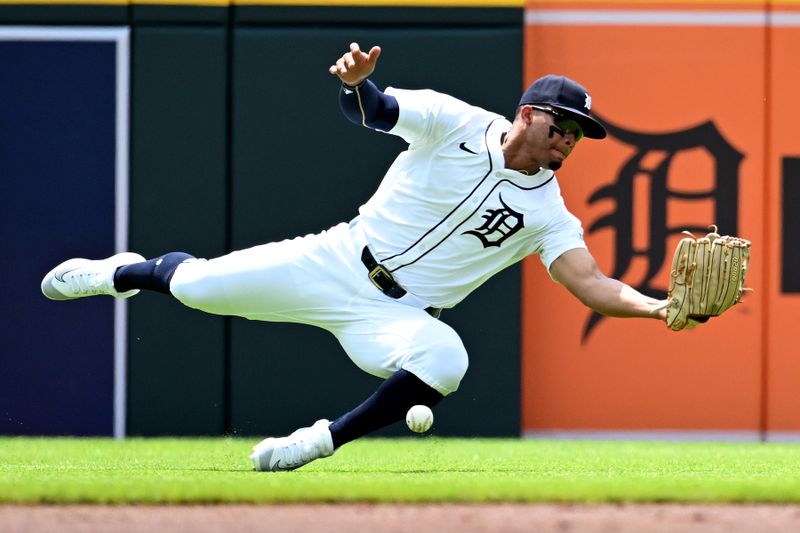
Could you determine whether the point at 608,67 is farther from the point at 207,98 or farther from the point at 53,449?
the point at 53,449

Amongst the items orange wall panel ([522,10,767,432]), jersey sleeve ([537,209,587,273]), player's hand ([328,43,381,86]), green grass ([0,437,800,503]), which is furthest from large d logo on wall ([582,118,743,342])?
player's hand ([328,43,381,86])

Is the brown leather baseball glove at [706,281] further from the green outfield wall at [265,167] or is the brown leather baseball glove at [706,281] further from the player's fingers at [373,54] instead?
the green outfield wall at [265,167]

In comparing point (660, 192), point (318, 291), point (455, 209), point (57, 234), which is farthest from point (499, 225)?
point (57, 234)

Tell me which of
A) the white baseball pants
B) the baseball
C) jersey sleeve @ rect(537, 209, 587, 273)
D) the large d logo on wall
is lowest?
the baseball

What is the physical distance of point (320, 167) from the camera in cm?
747

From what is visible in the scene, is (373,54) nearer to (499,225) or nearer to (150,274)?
(499,225)

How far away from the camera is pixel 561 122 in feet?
16.5

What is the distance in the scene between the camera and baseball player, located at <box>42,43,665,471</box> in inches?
193

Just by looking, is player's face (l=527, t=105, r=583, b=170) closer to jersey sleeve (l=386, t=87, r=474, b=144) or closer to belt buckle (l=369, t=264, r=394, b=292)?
jersey sleeve (l=386, t=87, r=474, b=144)

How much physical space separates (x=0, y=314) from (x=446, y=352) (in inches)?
139

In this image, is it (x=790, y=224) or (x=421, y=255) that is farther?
(x=790, y=224)

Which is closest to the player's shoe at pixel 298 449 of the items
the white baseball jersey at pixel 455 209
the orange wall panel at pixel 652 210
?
the white baseball jersey at pixel 455 209

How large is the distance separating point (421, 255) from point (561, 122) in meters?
0.70

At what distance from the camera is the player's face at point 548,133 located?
5.01m
